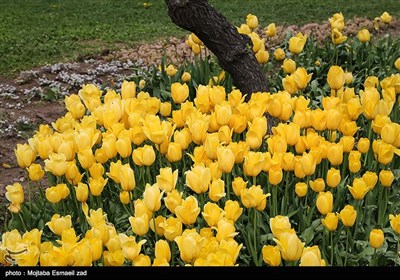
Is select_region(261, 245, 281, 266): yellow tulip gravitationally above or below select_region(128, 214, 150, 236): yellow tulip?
below

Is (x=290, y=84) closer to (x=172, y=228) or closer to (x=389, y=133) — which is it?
(x=389, y=133)

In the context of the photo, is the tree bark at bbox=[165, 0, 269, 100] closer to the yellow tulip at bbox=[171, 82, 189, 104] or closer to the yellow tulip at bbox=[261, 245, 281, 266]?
the yellow tulip at bbox=[171, 82, 189, 104]

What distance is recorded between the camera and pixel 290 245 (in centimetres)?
230

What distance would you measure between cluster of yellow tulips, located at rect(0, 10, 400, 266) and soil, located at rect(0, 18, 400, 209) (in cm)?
159

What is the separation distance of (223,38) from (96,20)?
605 centimetres

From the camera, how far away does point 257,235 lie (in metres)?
2.89

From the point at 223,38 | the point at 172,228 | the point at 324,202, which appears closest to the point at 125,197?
the point at 172,228

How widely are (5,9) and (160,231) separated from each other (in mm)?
9616

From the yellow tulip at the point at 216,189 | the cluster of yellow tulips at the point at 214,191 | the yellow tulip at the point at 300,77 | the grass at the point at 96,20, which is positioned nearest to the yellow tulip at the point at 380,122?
the cluster of yellow tulips at the point at 214,191

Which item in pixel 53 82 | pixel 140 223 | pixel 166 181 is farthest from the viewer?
pixel 53 82

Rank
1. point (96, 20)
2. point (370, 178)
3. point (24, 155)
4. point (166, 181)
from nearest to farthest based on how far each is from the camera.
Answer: point (166, 181) → point (370, 178) → point (24, 155) → point (96, 20)

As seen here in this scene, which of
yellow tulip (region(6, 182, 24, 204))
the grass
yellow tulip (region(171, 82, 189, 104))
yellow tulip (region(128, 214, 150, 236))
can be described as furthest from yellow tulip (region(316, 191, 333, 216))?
the grass

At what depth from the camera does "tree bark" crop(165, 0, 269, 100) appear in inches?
179
